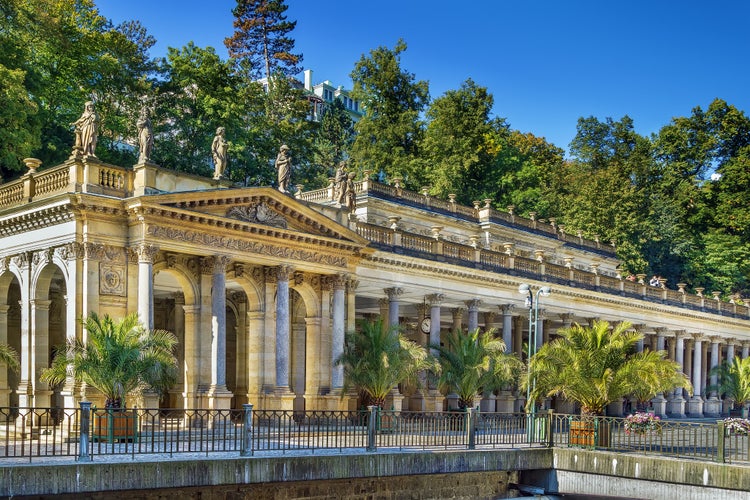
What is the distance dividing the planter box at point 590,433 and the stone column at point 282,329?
9113 millimetres

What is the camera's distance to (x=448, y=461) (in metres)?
22.8

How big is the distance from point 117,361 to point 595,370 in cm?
1371

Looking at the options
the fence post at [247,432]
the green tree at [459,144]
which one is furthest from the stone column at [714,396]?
the fence post at [247,432]

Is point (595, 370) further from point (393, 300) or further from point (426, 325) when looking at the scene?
point (426, 325)

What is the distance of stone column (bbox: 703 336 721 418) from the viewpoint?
2206 inches

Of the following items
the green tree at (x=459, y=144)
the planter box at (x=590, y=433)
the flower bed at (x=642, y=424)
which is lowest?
the planter box at (x=590, y=433)

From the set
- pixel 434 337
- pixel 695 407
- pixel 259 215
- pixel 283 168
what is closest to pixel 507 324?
pixel 434 337

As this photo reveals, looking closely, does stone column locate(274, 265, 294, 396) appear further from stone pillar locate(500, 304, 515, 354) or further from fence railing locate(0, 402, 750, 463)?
stone pillar locate(500, 304, 515, 354)

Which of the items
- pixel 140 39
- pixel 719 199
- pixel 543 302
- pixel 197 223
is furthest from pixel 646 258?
pixel 197 223

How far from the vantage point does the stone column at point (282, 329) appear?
29969 mm

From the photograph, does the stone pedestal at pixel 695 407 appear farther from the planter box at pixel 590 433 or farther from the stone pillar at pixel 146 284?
the stone pillar at pixel 146 284

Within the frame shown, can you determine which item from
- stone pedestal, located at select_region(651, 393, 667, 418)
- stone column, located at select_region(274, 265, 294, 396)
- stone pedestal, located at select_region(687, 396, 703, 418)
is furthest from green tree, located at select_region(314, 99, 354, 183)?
stone column, located at select_region(274, 265, 294, 396)

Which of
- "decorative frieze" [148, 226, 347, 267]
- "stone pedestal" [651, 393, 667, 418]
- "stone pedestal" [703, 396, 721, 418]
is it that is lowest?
"stone pedestal" [703, 396, 721, 418]

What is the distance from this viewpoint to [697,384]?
182ft
